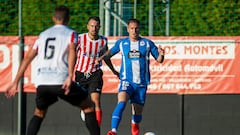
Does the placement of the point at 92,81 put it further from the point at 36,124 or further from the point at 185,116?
the point at 36,124

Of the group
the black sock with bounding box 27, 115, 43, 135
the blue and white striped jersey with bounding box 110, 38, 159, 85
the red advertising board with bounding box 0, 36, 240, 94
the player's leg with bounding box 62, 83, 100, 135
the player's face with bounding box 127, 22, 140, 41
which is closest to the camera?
the player's leg with bounding box 62, 83, 100, 135

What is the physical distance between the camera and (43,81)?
9.64m

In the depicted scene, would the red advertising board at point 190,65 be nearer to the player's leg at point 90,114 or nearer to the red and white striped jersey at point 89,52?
the red and white striped jersey at point 89,52

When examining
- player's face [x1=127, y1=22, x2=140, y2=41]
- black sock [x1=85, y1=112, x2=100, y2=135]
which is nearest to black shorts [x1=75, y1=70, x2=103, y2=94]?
player's face [x1=127, y1=22, x2=140, y2=41]

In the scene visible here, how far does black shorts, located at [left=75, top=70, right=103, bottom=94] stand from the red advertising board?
1.62 meters

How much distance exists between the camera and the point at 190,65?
1430 centimetres

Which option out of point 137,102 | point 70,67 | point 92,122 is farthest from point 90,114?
point 137,102

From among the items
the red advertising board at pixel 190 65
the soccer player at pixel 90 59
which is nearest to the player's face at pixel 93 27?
the soccer player at pixel 90 59

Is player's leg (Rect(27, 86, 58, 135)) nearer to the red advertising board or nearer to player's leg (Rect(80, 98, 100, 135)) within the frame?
player's leg (Rect(80, 98, 100, 135))

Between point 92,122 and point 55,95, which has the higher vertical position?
point 55,95

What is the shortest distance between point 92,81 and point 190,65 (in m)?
2.42

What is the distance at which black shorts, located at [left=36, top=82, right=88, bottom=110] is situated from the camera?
959 centimetres

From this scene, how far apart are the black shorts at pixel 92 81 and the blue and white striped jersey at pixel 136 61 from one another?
23.1 inches

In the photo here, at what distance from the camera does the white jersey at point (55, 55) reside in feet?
31.4
